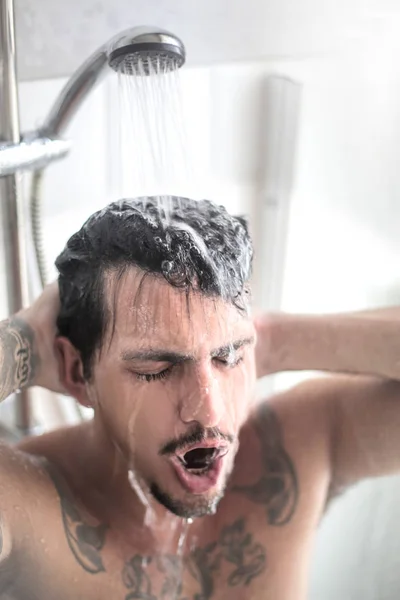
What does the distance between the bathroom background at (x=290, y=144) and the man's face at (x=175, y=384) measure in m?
0.16

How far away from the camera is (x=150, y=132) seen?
0.64 metres

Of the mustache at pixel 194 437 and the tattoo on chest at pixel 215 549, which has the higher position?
the mustache at pixel 194 437

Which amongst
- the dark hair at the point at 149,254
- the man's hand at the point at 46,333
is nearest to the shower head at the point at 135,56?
the dark hair at the point at 149,254

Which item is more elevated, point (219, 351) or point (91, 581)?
point (219, 351)

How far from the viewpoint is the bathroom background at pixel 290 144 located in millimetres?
765

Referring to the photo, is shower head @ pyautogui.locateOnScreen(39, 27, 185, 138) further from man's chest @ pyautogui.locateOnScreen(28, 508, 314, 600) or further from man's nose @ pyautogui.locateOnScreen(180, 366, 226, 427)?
man's chest @ pyautogui.locateOnScreen(28, 508, 314, 600)

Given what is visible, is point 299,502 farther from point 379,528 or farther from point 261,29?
point 261,29

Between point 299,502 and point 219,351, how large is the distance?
283 millimetres

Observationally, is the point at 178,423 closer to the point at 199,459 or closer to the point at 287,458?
the point at 199,459

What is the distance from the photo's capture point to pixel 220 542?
2.41 feet

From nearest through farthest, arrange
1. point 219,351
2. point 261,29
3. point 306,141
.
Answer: point 219,351 → point 261,29 → point 306,141

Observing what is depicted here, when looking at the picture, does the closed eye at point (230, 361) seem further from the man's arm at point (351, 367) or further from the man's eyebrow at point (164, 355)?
the man's arm at point (351, 367)

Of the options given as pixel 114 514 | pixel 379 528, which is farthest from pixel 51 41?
pixel 379 528

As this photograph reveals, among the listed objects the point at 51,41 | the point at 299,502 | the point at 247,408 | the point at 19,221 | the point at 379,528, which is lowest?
the point at 379,528
